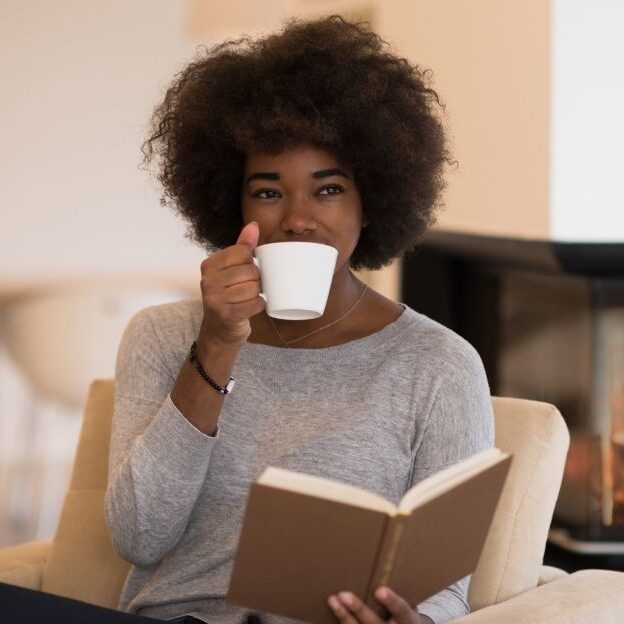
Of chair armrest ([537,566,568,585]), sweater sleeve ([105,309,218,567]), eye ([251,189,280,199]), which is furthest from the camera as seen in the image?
chair armrest ([537,566,568,585])

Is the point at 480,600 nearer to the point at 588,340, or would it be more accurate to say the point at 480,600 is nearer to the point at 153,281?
the point at 588,340

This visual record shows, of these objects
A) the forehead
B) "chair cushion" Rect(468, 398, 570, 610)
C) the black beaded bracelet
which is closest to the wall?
"chair cushion" Rect(468, 398, 570, 610)

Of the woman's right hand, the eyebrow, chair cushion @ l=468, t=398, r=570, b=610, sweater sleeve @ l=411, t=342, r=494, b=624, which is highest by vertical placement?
the eyebrow

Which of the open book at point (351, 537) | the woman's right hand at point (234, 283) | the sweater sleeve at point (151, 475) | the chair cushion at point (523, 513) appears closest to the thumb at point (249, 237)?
the woman's right hand at point (234, 283)

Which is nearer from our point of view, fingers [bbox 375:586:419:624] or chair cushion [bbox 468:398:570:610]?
fingers [bbox 375:586:419:624]

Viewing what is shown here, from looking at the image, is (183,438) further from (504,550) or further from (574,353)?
(574,353)

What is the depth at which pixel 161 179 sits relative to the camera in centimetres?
189

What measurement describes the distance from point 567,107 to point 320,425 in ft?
4.22

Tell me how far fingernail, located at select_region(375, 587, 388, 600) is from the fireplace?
57.4 inches

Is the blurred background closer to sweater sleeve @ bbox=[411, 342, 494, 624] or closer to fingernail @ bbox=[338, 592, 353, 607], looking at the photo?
sweater sleeve @ bbox=[411, 342, 494, 624]

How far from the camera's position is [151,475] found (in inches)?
60.9

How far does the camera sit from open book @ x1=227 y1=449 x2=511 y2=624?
47.9 inches

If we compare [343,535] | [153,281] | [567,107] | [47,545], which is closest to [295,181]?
[343,535]

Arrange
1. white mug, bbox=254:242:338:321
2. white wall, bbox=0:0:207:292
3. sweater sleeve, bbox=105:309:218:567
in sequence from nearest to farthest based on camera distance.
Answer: white mug, bbox=254:242:338:321, sweater sleeve, bbox=105:309:218:567, white wall, bbox=0:0:207:292
